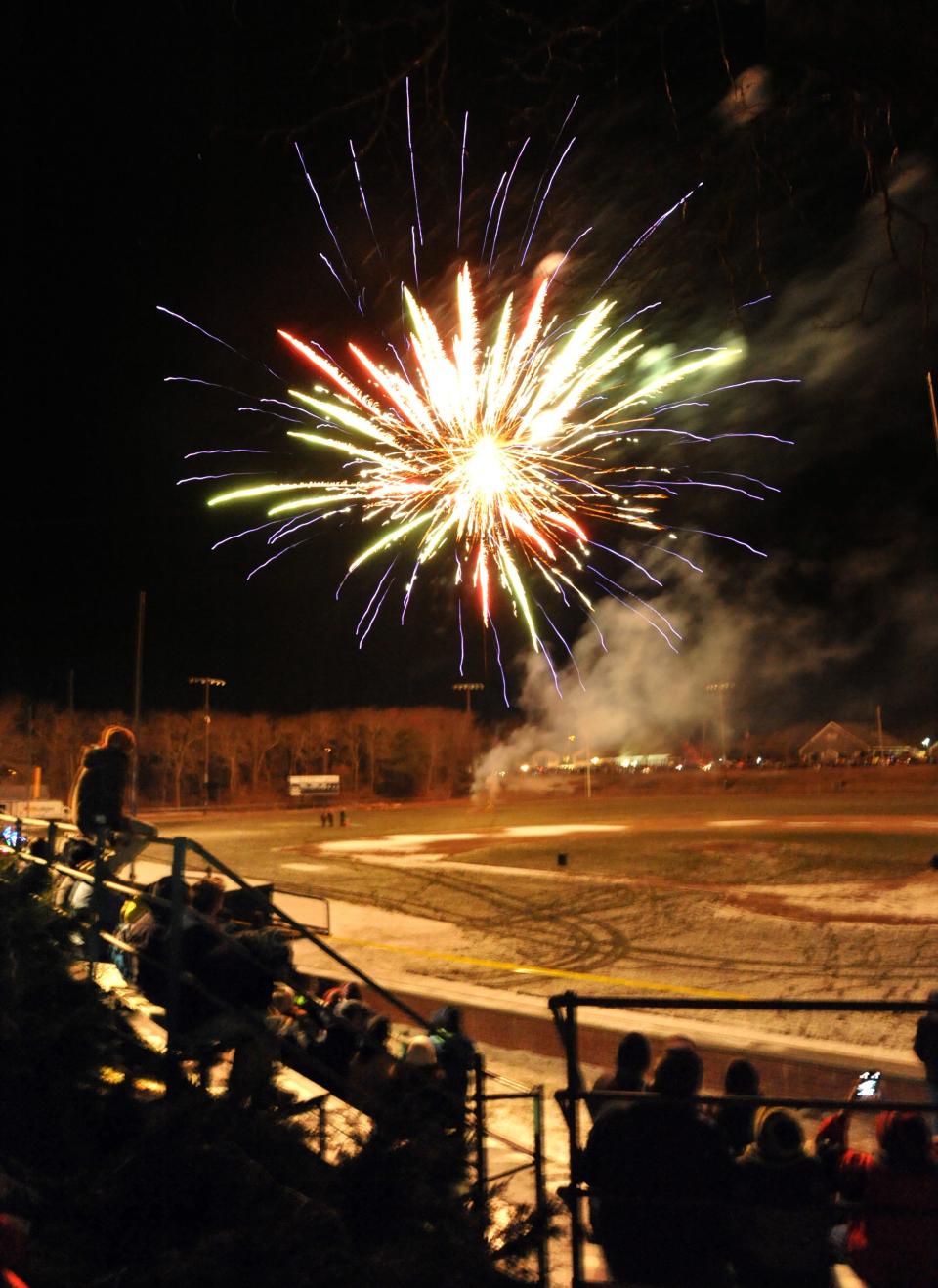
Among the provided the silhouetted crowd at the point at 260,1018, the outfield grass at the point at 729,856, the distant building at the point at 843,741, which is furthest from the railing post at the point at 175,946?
the distant building at the point at 843,741

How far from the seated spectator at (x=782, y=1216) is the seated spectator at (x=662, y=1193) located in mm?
158

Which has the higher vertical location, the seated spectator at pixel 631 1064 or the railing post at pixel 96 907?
the railing post at pixel 96 907

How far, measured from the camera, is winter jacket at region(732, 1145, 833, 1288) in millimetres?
3375

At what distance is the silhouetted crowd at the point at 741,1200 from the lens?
3.28m

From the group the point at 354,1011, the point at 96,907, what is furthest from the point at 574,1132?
the point at 96,907

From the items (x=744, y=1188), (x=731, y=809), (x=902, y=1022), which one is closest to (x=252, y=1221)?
(x=744, y=1188)

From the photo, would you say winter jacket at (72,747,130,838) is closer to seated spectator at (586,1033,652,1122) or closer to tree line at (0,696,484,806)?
seated spectator at (586,1033,652,1122)

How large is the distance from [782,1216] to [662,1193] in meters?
0.47

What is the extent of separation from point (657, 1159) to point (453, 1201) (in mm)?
1032

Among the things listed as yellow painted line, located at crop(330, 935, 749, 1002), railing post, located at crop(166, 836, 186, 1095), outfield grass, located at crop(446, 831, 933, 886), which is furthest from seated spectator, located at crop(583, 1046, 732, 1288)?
outfield grass, located at crop(446, 831, 933, 886)

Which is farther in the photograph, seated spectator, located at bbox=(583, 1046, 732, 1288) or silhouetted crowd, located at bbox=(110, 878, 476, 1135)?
silhouetted crowd, located at bbox=(110, 878, 476, 1135)

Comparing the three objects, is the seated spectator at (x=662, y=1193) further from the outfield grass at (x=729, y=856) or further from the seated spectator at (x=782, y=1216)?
the outfield grass at (x=729, y=856)

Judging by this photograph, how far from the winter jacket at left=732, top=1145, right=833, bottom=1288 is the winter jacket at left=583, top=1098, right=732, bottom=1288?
16 cm

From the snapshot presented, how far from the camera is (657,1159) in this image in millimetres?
3326
